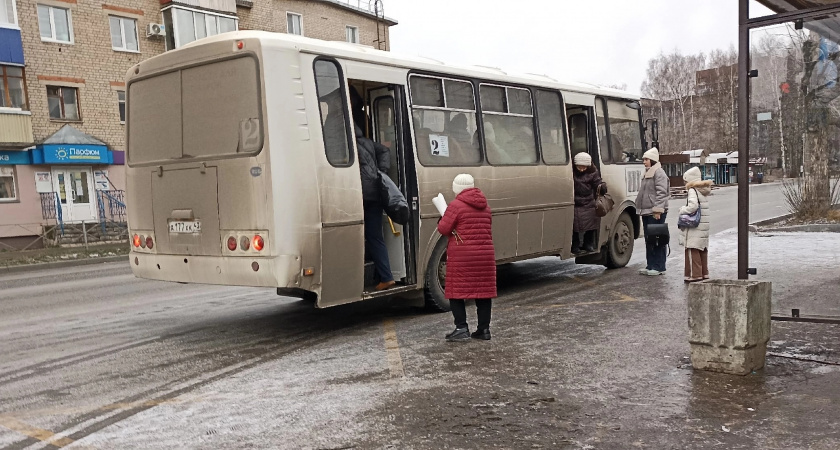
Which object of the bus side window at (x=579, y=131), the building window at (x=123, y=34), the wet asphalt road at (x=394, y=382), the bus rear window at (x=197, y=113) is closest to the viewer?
the wet asphalt road at (x=394, y=382)

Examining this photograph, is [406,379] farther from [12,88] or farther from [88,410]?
[12,88]

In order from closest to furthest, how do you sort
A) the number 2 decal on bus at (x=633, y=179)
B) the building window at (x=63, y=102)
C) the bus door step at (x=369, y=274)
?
the bus door step at (x=369, y=274), the number 2 decal on bus at (x=633, y=179), the building window at (x=63, y=102)

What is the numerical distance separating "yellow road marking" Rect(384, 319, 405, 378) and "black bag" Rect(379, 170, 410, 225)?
3.89ft

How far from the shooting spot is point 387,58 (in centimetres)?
732

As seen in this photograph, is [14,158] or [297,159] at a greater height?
[14,158]

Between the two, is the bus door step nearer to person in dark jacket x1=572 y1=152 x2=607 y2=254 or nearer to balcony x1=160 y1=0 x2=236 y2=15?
person in dark jacket x1=572 y1=152 x2=607 y2=254

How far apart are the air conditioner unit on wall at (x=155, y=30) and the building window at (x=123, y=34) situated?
570mm

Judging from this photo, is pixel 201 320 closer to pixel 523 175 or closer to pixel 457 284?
pixel 457 284

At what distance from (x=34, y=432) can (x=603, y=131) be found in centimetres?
902

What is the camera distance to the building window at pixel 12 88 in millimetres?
23531

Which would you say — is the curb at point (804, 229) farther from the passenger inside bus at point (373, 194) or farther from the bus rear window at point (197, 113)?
the bus rear window at point (197, 113)

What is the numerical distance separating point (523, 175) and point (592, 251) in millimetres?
2272

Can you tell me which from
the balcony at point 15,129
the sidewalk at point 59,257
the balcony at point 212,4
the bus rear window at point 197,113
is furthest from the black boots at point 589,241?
the balcony at point 212,4

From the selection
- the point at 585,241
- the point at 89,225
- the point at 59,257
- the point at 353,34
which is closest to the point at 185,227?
the point at 585,241
